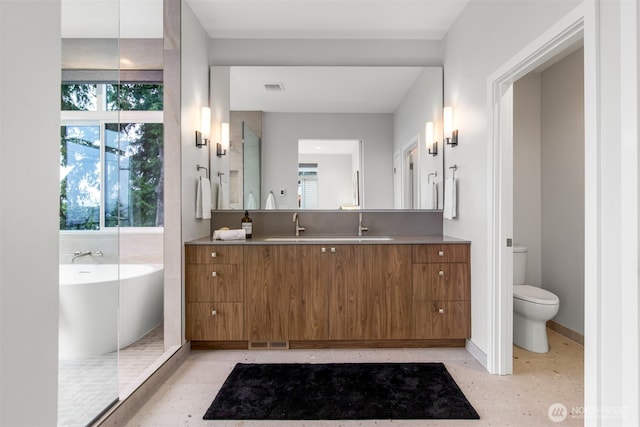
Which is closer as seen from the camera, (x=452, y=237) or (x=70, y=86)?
(x=70, y=86)

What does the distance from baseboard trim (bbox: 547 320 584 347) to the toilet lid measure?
1.61ft

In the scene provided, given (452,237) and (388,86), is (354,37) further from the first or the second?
(452,237)

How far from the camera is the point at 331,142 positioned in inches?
120

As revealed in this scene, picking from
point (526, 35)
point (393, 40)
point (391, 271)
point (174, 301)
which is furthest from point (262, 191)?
point (526, 35)

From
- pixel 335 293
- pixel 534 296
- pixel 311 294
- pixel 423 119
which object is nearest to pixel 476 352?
pixel 534 296

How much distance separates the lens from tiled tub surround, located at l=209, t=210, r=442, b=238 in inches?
120

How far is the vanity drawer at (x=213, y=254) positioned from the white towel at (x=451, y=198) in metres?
1.75

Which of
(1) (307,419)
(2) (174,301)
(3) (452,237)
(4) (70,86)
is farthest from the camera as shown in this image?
(3) (452,237)

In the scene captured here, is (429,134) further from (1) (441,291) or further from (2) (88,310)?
(2) (88,310)

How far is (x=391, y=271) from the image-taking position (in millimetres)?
2486

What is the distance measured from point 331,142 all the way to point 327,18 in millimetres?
1030

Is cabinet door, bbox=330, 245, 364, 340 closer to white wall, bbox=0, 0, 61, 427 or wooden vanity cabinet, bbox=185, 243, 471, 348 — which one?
wooden vanity cabinet, bbox=185, 243, 471, 348

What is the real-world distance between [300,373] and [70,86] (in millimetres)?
2084

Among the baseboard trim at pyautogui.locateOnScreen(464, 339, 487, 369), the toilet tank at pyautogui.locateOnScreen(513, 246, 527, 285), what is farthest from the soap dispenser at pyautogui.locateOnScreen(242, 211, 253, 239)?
the toilet tank at pyautogui.locateOnScreen(513, 246, 527, 285)
